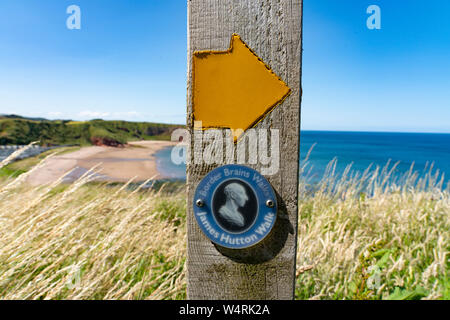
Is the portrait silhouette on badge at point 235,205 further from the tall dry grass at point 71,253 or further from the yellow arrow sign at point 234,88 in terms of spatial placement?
the tall dry grass at point 71,253

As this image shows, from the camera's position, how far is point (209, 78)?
0.79 meters

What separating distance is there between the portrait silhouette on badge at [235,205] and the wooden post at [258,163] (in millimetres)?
→ 78

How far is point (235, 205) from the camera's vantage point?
81cm

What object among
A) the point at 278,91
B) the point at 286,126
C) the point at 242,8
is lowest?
the point at 286,126

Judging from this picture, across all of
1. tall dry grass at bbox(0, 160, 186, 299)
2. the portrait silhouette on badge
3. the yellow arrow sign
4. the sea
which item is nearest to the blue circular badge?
the portrait silhouette on badge

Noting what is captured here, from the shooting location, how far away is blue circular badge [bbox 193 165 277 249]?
0.80 metres

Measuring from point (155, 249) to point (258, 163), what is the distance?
1831 mm
